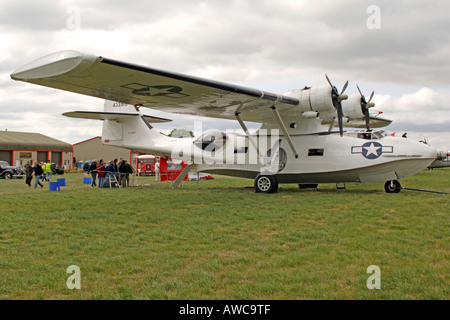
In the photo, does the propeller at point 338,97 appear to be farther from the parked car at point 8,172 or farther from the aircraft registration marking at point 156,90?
→ the parked car at point 8,172

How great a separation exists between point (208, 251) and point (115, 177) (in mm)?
15010

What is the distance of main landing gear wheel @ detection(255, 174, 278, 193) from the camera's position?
46.1 feet

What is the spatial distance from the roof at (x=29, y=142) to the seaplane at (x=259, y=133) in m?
37.9

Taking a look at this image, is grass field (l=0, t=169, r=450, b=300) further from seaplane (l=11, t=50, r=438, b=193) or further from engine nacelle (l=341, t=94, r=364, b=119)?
engine nacelle (l=341, t=94, r=364, b=119)

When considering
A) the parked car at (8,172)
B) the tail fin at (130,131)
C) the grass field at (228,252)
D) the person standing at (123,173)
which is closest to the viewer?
the grass field at (228,252)

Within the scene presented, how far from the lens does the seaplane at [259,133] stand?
1062 centimetres

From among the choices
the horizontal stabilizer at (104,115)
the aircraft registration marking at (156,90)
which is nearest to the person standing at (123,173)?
the horizontal stabilizer at (104,115)

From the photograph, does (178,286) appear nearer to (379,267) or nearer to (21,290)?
(21,290)

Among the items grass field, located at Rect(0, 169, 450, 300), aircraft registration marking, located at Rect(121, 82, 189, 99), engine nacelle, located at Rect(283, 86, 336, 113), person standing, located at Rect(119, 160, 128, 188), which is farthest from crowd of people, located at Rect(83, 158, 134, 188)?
engine nacelle, located at Rect(283, 86, 336, 113)

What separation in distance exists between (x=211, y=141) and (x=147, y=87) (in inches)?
242

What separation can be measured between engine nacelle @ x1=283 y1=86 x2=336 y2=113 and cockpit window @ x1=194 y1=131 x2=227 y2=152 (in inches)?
150

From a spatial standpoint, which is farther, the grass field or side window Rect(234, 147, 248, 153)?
side window Rect(234, 147, 248, 153)

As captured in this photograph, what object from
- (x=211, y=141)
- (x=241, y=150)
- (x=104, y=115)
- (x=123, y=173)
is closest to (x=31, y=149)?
(x=123, y=173)

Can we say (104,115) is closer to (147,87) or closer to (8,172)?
(147,87)
